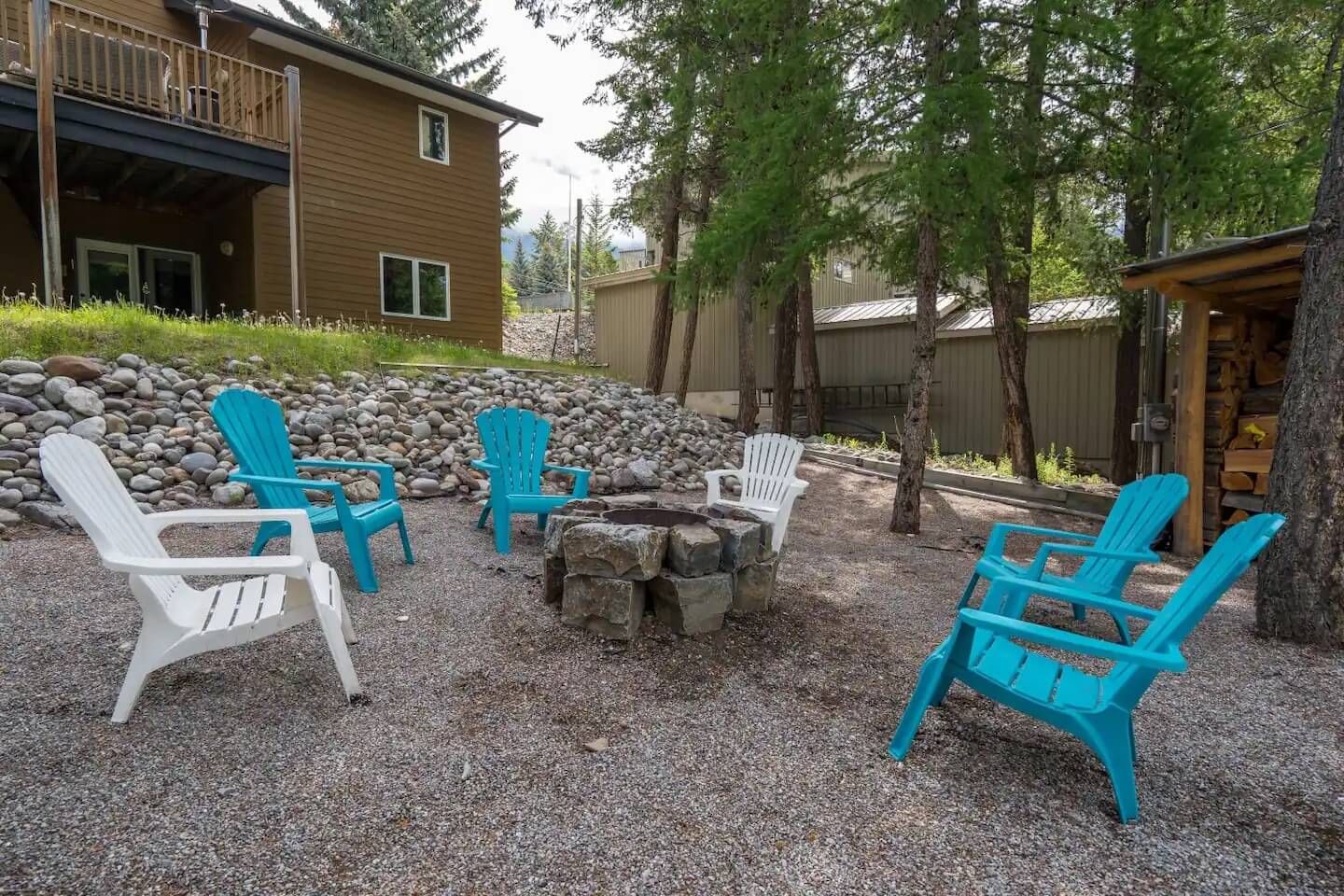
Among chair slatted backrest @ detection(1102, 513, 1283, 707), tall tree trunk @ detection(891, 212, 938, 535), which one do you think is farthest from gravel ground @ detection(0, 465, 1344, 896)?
tall tree trunk @ detection(891, 212, 938, 535)

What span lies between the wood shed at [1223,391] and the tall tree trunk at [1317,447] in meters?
1.71

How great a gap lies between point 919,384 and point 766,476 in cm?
167

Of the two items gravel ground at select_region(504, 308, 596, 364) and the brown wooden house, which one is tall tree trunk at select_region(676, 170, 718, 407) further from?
gravel ground at select_region(504, 308, 596, 364)

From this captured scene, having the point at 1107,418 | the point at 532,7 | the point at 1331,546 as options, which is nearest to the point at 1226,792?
the point at 1331,546

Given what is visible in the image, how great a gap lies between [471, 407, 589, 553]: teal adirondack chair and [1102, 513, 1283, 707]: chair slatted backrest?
3033 mm

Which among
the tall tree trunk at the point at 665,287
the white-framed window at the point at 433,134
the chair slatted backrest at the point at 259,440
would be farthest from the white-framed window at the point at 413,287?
the chair slatted backrest at the point at 259,440

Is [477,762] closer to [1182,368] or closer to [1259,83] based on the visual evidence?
[1182,368]

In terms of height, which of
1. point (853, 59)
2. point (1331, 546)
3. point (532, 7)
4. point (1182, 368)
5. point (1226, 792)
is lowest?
point (1226, 792)

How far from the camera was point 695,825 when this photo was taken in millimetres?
1756

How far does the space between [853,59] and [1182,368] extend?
3318 millimetres

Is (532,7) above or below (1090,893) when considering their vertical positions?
above

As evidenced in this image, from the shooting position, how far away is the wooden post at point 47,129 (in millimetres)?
6543

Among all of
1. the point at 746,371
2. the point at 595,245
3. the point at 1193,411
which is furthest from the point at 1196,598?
the point at 595,245

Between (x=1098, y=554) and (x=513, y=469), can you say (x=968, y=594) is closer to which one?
(x=1098, y=554)
